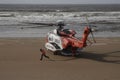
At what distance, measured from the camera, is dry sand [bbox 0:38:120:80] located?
10062 millimetres

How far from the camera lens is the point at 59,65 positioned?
1166 cm

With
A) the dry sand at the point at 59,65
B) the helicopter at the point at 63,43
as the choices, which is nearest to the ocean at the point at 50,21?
the helicopter at the point at 63,43

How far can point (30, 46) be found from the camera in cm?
1605

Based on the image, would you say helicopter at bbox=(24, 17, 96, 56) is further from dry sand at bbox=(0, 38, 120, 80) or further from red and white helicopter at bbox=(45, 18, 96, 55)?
dry sand at bbox=(0, 38, 120, 80)

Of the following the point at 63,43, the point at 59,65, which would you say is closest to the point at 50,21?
the point at 63,43

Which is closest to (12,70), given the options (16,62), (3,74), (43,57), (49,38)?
(3,74)

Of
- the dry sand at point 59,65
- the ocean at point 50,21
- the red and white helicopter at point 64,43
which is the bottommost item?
the ocean at point 50,21

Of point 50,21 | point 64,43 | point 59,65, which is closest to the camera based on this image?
point 59,65

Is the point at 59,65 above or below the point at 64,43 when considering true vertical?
below

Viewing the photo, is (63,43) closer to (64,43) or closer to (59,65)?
(64,43)

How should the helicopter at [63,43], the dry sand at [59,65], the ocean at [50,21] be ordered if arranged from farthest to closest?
the ocean at [50,21], the helicopter at [63,43], the dry sand at [59,65]

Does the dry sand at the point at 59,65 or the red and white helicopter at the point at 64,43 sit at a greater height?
the red and white helicopter at the point at 64,43

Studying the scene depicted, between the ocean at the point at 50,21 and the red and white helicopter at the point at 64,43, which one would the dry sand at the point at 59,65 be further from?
the ocean at the point at 50,21

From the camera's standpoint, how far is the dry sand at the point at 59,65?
33.0 feet
